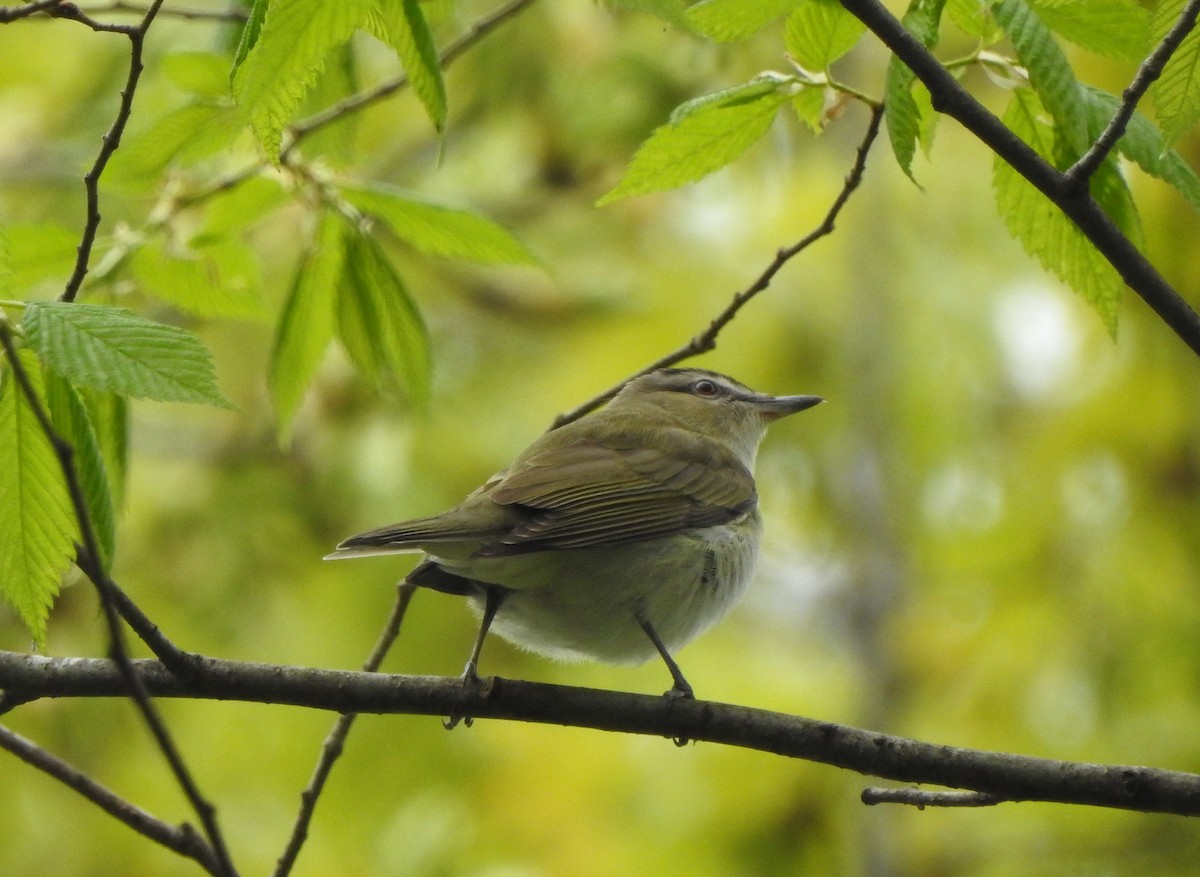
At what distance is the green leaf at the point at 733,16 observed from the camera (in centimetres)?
233

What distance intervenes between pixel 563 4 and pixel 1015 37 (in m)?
5.19

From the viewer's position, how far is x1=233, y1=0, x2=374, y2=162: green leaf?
2.06m

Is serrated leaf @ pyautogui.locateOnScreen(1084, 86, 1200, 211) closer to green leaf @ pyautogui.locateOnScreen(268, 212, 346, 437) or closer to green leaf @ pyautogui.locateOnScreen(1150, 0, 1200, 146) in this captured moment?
green leaf @ pyautogui.locateOnScreen(1150, 0, 1200, 146)

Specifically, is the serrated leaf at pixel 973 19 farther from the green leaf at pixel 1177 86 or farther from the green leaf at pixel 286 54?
the green leaf at pixel 286 54

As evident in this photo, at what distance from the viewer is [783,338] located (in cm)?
863

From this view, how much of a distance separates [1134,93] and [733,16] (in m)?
0.71

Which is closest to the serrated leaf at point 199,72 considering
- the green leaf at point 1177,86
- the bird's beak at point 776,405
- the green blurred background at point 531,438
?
the green leaf at point 1177,86

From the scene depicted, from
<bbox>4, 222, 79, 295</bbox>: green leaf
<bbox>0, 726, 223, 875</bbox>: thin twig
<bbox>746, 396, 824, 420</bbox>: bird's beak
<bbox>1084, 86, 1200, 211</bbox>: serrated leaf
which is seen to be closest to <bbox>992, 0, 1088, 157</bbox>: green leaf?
<bbox>1084, 86, 1200, 211</bbox>: serrated leaf

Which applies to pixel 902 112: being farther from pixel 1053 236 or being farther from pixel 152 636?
pixel 152 636

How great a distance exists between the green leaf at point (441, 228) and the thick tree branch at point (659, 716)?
100 centimetres

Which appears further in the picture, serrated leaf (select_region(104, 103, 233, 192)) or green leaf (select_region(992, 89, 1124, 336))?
serrated leaf (select_region(104, 103, 233, 192))

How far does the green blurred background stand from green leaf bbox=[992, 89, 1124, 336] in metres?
2.96

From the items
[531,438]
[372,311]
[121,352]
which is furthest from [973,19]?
[531,438]

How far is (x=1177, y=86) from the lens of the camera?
2.10 m
